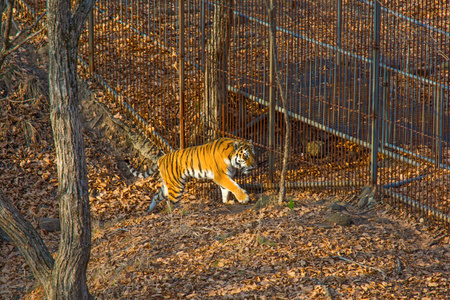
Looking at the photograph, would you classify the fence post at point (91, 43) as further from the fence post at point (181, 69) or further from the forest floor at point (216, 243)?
the fence post at point (181, 69)

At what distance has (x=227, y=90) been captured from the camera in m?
8.27

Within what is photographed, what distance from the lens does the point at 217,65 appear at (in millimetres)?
8234

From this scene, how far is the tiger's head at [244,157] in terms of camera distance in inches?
302

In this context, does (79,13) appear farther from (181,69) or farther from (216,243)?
(181,69)

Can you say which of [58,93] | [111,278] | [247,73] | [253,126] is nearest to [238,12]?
[247,73]

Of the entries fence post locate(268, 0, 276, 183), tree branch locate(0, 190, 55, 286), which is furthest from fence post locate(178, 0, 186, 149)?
tree branch locate(0, 190, 55, 286)

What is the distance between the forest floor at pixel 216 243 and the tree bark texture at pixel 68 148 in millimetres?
667

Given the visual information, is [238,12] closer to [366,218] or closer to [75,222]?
[366,218]

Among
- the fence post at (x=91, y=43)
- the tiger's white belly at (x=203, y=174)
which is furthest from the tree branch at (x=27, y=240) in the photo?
the fence post at (x=91, y=43)

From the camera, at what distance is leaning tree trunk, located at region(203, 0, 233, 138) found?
8.13 meters

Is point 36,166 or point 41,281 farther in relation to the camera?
point 36,166

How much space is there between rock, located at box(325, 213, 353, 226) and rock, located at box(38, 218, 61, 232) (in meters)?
4.19

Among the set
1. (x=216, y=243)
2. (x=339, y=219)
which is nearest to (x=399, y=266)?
(x=339, y=219)

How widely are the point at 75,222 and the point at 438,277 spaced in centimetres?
385
